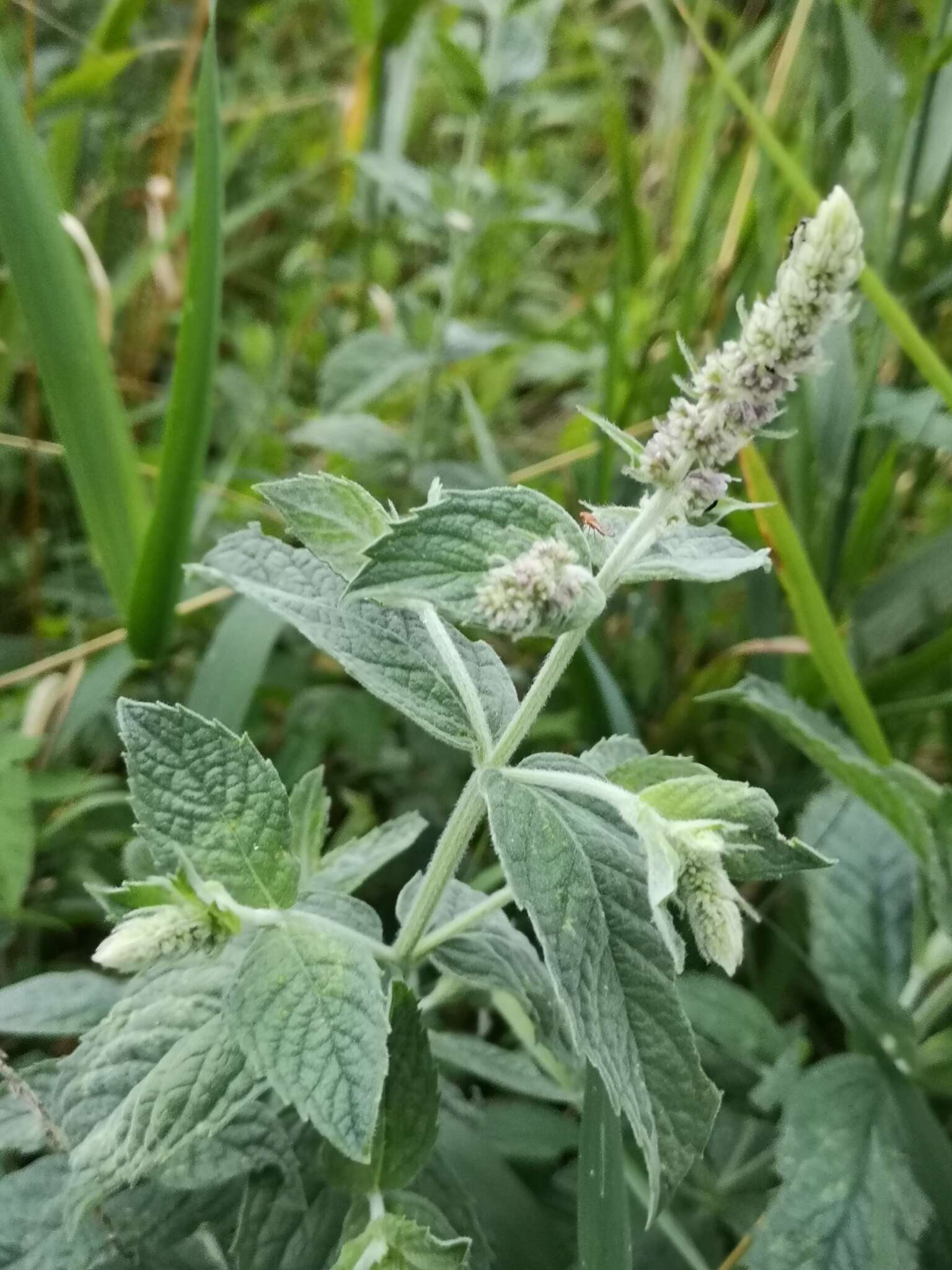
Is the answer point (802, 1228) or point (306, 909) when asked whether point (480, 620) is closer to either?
point (306, 909)

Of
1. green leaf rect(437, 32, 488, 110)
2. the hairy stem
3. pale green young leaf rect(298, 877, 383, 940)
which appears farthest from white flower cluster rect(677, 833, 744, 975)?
green leaf rect(437, 32, 488, 110)

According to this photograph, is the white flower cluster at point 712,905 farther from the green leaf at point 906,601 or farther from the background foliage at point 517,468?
the green leaf at point 906,601

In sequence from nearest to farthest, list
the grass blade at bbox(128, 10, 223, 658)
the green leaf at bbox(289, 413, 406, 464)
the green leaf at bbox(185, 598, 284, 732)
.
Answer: the grass blade at bbox(128, 10, 223, 658)
the green leaf at bbox(185, 598, 284, 732)
the green leaf at bbox(289, 413, 406, 464)

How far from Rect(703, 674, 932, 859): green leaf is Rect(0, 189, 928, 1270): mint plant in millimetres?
124

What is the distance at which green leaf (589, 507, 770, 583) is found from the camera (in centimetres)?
48

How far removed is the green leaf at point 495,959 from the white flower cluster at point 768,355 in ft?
0.99

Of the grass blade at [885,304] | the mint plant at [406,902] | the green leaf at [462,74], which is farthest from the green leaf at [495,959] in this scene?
the green leaf at [462,74]

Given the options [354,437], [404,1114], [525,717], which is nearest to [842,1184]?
[404,1114]

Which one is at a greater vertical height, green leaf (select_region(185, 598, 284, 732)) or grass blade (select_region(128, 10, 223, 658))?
grass blade (select_region(128, 10, 223, 658))

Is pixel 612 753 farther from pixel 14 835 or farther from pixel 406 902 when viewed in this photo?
pixel 14 835

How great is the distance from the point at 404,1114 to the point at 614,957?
0.17 metres

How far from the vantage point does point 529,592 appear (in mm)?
418

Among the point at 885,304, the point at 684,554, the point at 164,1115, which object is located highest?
the point at 885,304

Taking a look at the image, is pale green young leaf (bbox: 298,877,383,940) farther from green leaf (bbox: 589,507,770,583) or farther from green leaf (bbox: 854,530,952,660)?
green leaf (bbox: 854,530,952,660)
